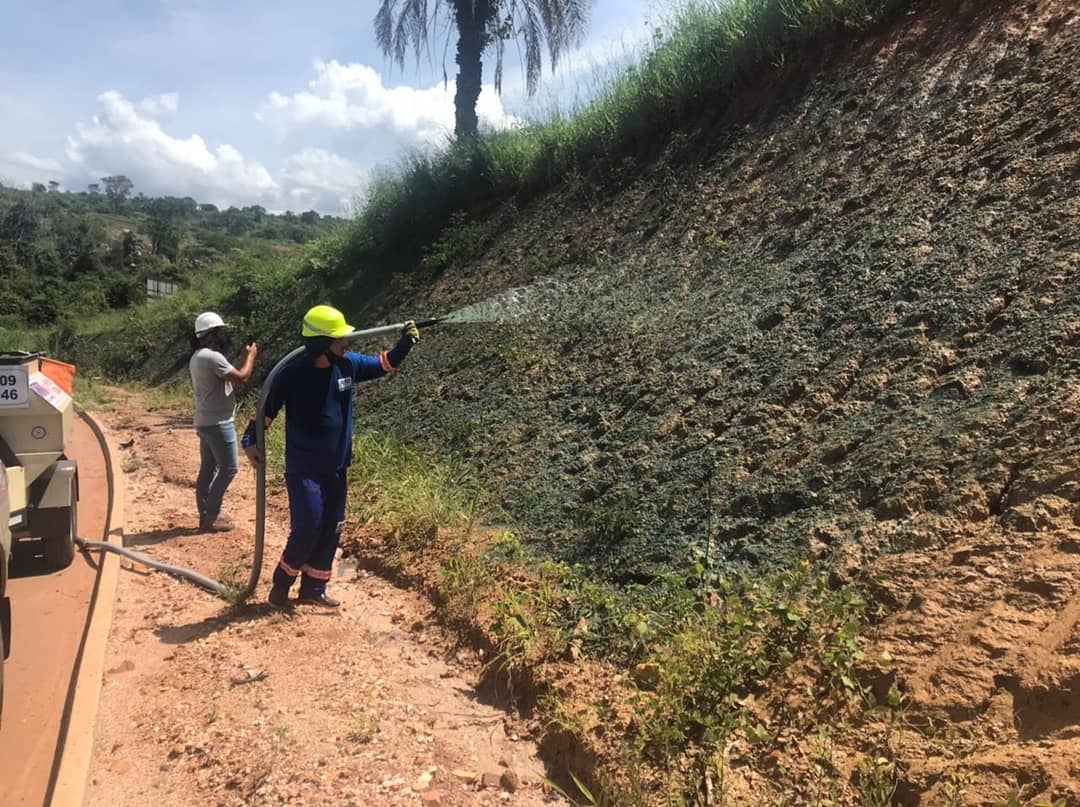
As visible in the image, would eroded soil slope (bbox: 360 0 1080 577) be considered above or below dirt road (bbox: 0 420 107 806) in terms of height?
above

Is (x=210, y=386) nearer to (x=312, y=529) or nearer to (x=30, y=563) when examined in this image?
(x=30, y=563)

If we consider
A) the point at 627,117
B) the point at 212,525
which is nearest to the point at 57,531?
the point at 212,525

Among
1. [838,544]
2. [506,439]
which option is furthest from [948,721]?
[506,439]

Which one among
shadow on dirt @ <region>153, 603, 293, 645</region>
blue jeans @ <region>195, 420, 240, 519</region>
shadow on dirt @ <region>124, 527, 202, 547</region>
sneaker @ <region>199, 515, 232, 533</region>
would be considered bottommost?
shadow on dirt @ <region>153, 603, 293, 645</region>

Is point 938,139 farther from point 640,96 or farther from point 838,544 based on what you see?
point 640,96

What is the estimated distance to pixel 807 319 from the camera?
209 inches

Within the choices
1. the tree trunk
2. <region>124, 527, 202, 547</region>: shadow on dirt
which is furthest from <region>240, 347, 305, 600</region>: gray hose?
the tree trunk

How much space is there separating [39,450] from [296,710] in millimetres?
3369

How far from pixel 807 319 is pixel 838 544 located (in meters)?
2.08

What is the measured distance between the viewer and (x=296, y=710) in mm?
3793

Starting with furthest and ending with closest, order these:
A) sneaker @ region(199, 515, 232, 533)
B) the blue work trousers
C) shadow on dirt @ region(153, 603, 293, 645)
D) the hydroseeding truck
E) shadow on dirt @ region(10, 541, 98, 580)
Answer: sneaker @ region(199, 515, 232, 533), shadow on dirt @ region(10, 541, 98, 580), the hydroseeding truck, the blue work trousers, shadow on dirt @ region(153, 603, 293, 645)

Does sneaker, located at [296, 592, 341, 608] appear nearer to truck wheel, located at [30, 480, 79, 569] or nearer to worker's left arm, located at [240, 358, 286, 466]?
worker's left arm, located at [240, 358, 286, 466]

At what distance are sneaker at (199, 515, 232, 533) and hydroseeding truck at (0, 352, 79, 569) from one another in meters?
1.09

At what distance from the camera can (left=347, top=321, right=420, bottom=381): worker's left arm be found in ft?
16.5
